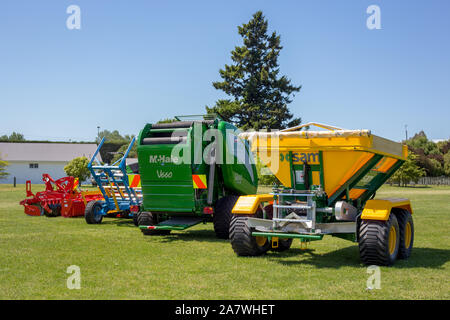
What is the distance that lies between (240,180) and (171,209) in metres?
2.21

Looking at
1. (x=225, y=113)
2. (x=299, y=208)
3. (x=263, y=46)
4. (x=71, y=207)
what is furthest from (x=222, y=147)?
(x=263, y=46)

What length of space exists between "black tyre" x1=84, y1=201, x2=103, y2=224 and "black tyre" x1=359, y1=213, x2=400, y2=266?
382 inches

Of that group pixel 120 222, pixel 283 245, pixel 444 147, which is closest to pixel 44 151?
pixel 444 147

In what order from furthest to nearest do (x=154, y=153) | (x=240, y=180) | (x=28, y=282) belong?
(x=240, y=180) → (x=154, y=153) → (x=28, y=282)

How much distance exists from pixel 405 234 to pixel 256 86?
4365cm

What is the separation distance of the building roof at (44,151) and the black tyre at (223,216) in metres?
62.2

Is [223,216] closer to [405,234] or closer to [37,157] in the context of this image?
[405,234]

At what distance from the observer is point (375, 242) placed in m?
8.05

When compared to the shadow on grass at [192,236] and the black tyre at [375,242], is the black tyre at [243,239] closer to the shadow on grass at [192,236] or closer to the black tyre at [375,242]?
the black tyre at [375,242]

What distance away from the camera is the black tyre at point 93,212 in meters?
15.3

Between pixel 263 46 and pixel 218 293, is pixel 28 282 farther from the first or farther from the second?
pixel 263 46

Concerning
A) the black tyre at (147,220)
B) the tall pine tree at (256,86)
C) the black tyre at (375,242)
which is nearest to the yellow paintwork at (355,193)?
the black tyre at (375,242)

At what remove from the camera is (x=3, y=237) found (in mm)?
12094
